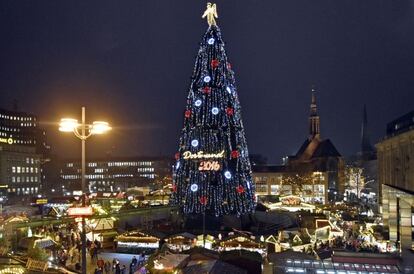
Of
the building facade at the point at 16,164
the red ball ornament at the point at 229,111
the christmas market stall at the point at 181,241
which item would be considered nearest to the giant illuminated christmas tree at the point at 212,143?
the red ball ornament at the point at 229,111

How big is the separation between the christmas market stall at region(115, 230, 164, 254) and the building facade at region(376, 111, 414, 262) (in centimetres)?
1511

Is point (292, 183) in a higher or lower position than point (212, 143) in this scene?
lower

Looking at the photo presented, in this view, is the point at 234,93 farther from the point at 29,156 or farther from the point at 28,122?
the point at 28,122

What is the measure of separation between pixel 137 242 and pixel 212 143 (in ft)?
41.5

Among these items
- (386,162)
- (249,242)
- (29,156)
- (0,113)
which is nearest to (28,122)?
(0,113)

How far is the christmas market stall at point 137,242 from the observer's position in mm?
31430

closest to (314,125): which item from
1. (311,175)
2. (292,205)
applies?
(311,175)

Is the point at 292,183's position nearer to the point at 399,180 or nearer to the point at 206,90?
the point at 399,180

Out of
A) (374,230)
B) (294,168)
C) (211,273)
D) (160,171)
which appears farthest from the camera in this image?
(160,171)

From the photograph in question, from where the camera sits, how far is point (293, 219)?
47.3 meters

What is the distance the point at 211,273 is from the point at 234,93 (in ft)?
87.8

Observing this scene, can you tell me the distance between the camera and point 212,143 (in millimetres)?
41125

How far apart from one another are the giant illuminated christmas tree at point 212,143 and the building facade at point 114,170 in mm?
112136

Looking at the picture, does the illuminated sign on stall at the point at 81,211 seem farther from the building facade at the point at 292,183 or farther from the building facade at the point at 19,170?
the building facade at the point at 19,170
